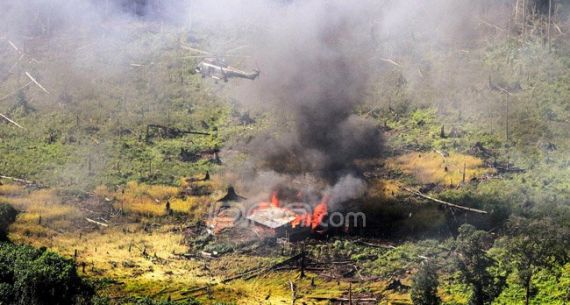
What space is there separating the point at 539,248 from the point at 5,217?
68.3ft

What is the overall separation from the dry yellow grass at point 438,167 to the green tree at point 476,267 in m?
6.81

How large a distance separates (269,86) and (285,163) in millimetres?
7284

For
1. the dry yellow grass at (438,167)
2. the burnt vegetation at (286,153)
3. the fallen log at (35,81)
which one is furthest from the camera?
the fallen log at (35,81)

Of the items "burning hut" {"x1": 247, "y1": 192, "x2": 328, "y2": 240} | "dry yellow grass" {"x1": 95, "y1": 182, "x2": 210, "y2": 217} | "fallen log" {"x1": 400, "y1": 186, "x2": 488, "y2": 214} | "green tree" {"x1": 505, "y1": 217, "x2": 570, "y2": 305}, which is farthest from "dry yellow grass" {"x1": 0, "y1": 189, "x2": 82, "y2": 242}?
"green tree" {"x1": 505, "y1": 217, "x2": 570, "y2": 305}

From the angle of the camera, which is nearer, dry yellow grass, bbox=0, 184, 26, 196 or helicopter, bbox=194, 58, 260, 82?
dry yellow grass, bbox=0, 184, 26, 196

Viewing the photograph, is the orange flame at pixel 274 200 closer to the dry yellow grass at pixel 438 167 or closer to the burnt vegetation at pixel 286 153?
the burnt vegetation at pixel 286 153

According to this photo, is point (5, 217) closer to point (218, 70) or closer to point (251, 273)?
point (251, 273)

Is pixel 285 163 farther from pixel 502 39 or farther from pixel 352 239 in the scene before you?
pixel 502 39

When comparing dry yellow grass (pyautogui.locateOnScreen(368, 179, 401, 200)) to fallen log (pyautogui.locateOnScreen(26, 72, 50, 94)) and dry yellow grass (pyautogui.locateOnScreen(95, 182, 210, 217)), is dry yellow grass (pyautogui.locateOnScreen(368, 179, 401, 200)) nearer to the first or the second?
dry yellow grass (pyautogui.locateOnScreen(95, 182, 210, 217))

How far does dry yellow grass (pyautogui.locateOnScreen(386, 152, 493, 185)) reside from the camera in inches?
1325

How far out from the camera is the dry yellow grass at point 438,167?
110 ft

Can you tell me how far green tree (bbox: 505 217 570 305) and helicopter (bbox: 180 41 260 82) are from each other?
1867 centimetres

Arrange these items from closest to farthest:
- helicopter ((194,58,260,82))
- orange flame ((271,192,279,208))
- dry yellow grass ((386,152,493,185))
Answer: orange flame ((271,192,279,208)) < dry yellow grass ((386,152,493,185)) < helicopter ((194,58,260,82))

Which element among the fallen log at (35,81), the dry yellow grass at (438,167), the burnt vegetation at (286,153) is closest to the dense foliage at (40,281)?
the burnt vegetation at (286,153)
